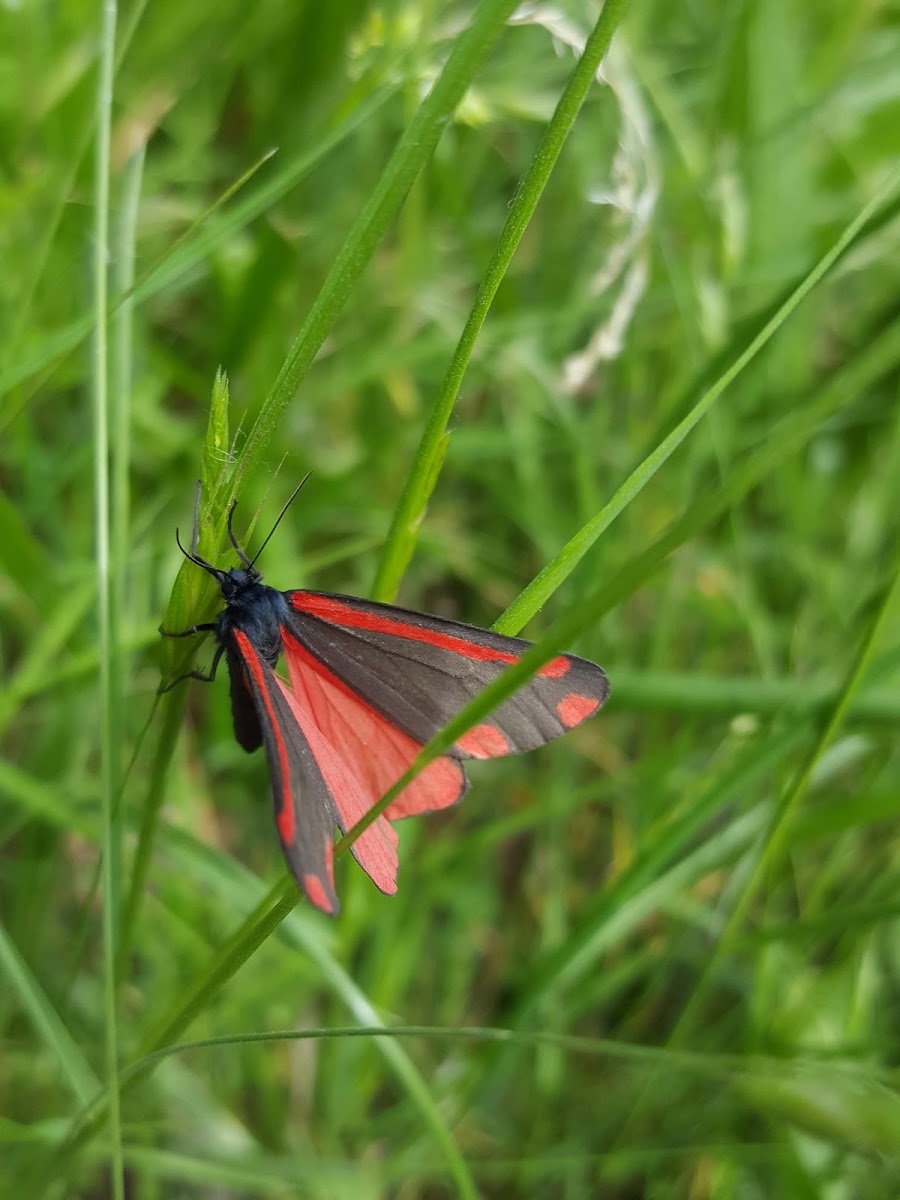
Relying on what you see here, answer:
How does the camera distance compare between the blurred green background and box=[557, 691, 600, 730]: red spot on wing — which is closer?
box=[557, 691, 600, 730]: red spot on wing

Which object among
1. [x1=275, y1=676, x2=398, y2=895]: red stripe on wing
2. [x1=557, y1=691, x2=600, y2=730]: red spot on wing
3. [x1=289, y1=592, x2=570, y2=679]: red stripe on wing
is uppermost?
[x1=289, y1=592, x2=570, y2=679]: red stripe on wing

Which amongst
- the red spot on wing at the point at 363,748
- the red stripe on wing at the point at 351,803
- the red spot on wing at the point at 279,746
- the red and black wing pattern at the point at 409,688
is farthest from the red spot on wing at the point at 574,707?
the red spot on wing at the point at 279,746

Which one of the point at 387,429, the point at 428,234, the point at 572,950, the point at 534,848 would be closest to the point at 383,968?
the point at 572,950

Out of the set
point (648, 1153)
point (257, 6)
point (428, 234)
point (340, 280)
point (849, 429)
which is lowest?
point (648, 1153)

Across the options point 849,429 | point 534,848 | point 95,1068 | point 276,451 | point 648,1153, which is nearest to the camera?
point 648,1153

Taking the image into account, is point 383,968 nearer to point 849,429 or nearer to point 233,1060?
point 233,1060

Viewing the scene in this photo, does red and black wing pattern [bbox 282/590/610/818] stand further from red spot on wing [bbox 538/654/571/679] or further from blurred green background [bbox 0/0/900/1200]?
blurred green background [bbox 0/0/900/1200]

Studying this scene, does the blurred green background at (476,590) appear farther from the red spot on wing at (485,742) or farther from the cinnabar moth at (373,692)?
the red spot on wing at (485,742)

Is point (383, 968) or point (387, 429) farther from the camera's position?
point (387, 429)

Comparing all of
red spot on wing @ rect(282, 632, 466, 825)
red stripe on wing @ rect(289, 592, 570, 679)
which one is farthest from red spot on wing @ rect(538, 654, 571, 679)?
red spot on wing @ rect(282, 632, 466, 825)
